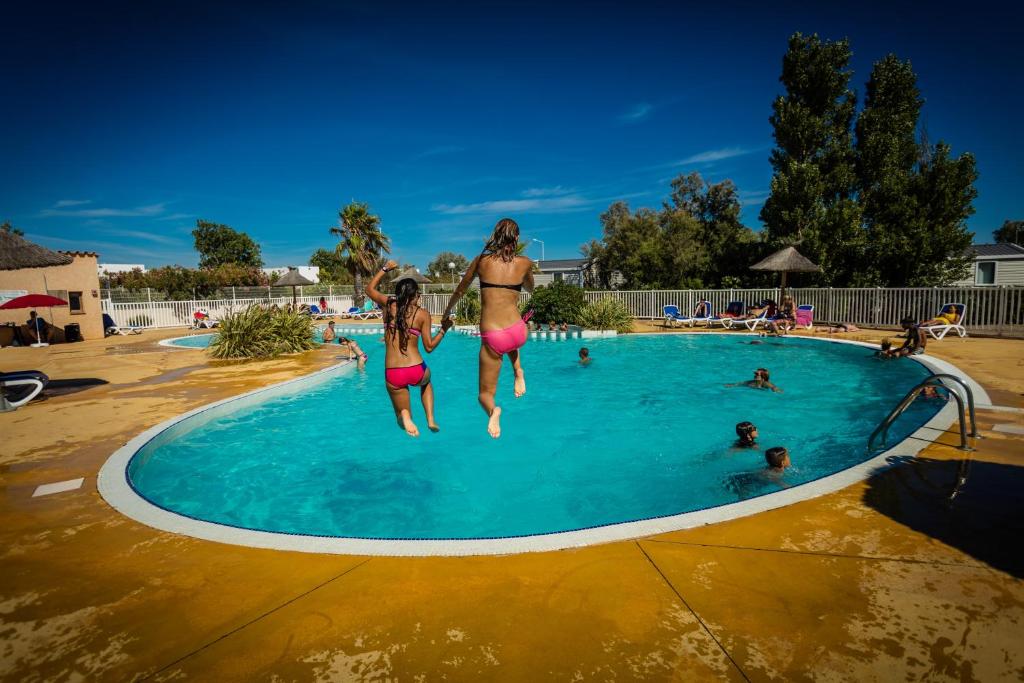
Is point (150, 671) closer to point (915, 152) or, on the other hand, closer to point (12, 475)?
point (12, 475)

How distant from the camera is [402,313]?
4434mm

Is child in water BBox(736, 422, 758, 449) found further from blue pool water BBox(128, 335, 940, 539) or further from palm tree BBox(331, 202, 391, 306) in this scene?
palm tree BBox(331, 202, 391, 306)

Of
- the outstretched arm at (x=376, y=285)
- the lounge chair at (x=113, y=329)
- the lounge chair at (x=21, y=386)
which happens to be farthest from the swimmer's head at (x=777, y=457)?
the lounge chair at (x=113, y=329)

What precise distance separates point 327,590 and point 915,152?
3023cm

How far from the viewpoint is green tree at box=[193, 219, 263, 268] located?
7481cm

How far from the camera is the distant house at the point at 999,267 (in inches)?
1182

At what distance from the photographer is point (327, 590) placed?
3023 mm

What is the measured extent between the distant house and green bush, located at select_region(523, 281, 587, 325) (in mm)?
25384

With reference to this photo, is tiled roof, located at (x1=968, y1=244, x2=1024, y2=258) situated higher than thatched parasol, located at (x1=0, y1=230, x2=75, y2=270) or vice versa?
tiled roof, located at (x1=968, y1=244, x2=1024, y2=258)

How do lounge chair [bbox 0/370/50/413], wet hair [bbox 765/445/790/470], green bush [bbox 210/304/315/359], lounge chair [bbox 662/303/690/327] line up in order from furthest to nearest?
lounge chair [bbox 662/303/690/327] < green bush [bbox 210/304/315/359] < lounge chair [bbox 0/370/50/413] < wet hair [bbox 765/445/790/470]

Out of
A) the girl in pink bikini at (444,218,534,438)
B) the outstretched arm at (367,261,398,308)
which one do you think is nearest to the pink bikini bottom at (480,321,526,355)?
the girl in pink bikini at (444,218,534,438)

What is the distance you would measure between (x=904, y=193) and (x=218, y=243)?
83400mm

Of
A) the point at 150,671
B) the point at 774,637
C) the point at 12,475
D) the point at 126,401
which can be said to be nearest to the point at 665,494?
the point at 774,637

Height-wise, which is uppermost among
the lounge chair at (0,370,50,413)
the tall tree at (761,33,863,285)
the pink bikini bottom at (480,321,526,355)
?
the tall tree at (761,33,863,285)
